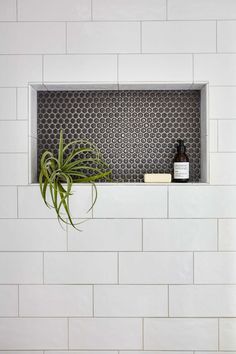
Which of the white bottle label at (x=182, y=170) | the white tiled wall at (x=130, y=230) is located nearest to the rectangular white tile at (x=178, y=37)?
the white tiled wall at (x=130, y=230)

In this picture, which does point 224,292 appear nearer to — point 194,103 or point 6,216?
point 194,103

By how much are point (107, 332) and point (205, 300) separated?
0.40 meters

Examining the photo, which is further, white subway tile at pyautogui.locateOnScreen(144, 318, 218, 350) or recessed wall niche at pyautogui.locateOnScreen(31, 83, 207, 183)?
recessed wall niche at pyautogui.locateOnScreen(31, 83, 207, 183)

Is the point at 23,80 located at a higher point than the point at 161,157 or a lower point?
higher

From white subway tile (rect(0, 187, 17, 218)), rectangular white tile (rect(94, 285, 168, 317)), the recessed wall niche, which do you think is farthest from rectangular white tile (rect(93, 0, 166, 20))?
rectangular white tile (rect(94, 285, 168, 317))

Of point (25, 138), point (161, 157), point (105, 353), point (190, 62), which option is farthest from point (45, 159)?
point (105, 353)

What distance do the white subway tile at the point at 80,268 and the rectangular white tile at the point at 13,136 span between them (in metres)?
0.44

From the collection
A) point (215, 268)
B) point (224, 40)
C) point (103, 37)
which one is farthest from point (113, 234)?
point (224, 40)

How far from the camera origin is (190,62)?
66.1 inches

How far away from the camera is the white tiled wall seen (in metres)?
1.67

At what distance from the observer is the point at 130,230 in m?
1.68

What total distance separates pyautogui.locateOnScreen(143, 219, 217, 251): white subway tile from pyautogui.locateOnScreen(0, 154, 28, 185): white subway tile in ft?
1.73

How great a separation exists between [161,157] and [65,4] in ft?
2.35

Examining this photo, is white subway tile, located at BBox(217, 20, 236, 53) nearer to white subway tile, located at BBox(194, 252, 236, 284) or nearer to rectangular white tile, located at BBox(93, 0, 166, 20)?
rectangular white tile, located at BBox(93, 0, 166, 20)
